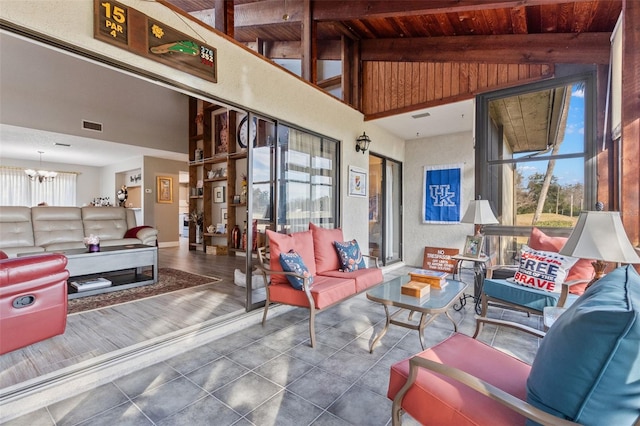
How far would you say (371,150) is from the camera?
5.41 meters

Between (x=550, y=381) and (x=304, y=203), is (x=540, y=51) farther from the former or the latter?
(x=550, y=381)

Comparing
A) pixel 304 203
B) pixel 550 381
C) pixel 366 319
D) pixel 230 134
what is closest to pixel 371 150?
pixel 304 203

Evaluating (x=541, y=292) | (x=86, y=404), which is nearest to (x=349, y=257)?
(x=541, y=292)

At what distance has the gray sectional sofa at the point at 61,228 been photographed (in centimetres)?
479

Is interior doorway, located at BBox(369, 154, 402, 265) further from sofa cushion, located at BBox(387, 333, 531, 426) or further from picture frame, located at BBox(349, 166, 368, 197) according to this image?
sofa cushion, located at BBox(387, 333, 531, 426)

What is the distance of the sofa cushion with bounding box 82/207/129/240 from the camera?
5.68 metres

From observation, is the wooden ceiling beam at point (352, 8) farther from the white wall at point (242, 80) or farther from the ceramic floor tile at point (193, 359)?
the ceramic floor tile at point (193, 359)

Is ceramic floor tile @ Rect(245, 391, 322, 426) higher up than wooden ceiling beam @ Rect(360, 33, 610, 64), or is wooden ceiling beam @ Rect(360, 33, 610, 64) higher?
wooden ceiling beam @ Rect(360, 33, 610, 64)

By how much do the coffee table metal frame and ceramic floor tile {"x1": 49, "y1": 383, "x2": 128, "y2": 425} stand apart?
226cm

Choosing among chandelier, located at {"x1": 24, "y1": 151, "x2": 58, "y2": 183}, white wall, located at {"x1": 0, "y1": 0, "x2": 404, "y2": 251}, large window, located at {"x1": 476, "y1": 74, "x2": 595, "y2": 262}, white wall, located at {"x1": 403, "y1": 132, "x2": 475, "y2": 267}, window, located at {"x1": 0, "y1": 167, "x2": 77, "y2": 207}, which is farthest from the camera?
window, located at {"x1": 0, "y1": 167, "x2": 77, "y2": 207}

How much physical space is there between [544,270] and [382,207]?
3.24 meters

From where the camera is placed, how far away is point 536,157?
13.1 ft

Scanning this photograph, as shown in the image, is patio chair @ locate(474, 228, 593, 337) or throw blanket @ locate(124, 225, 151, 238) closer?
patio chair @ locate(474, 228, 593, 337)

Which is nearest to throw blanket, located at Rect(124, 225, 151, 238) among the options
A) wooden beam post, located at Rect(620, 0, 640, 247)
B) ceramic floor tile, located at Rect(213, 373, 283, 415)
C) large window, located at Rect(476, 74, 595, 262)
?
ceramic floor tile, located at Rect(213, 373, 283, 415)
